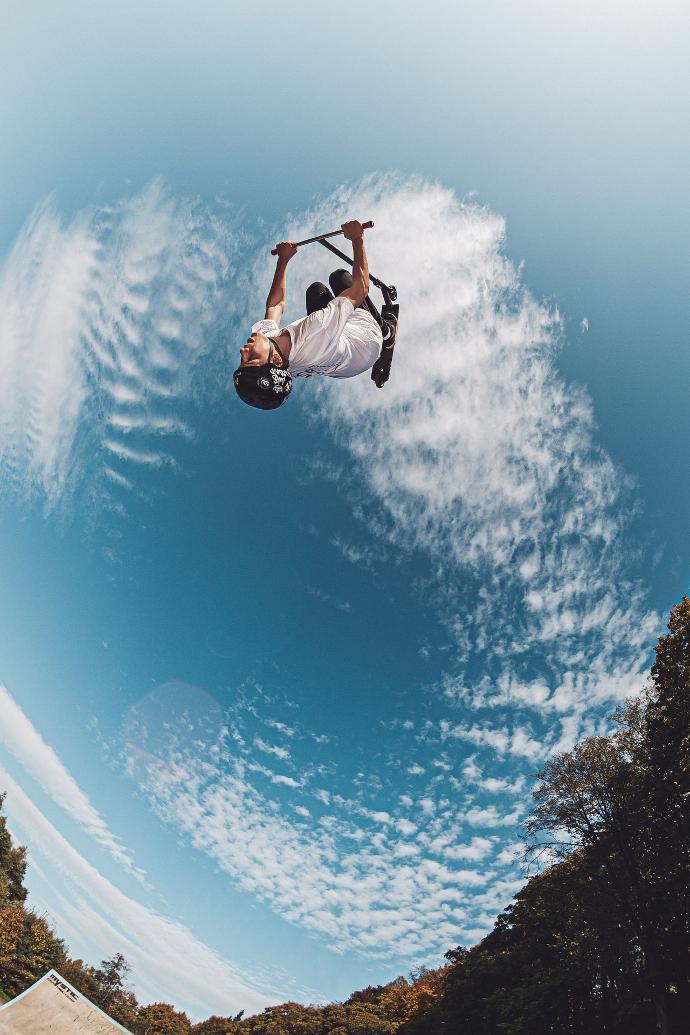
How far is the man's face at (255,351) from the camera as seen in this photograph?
342 cm

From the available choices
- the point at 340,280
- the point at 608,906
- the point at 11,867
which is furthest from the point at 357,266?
the point at 11,867

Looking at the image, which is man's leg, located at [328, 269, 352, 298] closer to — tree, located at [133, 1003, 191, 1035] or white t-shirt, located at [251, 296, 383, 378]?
white t-shirt, located at [251, 296, 383, 378]

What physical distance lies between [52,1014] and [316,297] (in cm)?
3509

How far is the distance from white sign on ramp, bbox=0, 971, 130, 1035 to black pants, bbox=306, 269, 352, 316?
3382cm

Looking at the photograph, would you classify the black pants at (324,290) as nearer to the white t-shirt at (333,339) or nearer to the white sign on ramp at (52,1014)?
the white t-shirt at (333,339)

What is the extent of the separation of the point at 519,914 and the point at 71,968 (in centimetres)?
6829

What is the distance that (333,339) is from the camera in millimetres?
3807

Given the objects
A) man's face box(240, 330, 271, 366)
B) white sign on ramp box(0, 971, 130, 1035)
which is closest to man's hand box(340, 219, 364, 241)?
man's face box(240, 330, 271, 366)

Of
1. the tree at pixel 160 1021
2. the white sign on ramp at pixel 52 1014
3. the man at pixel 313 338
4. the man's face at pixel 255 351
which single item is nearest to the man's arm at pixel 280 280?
the man at pixel 313 338

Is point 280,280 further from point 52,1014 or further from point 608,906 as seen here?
point 52,1014

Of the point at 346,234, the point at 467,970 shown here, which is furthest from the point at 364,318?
the point at 467,970

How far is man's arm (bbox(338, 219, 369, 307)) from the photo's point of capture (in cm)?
397

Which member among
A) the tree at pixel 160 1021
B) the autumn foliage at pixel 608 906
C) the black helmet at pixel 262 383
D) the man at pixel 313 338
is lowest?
the tree at pixel 160 1021

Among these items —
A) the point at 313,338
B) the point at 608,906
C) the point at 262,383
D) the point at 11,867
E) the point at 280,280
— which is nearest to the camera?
the point at 262,383
